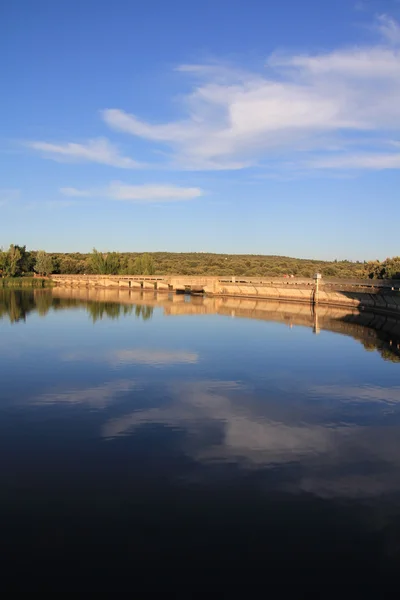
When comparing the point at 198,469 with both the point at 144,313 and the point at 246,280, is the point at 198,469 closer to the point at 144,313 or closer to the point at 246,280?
the point at 144,313

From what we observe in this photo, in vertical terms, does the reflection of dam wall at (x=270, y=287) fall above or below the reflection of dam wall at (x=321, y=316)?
above

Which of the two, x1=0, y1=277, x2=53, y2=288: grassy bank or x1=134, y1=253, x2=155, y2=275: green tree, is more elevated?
x1=134, y1=253, x2=155, y2=275: green tree

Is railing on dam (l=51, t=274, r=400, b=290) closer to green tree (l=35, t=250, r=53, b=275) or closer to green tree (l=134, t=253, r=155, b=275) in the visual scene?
green tree (l=35, t=250, r=53, b=275)

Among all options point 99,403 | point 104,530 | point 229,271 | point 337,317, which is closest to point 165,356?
point 99,403

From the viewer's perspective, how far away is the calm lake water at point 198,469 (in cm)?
641

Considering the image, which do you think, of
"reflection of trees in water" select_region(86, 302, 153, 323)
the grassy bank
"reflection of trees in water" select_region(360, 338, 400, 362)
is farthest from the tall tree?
"reflection of trees in water" select_region(360, 338, 400, 362)

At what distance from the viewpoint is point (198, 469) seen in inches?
358

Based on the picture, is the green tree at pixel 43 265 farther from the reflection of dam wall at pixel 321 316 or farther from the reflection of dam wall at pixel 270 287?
the reflection of dam wall at pixel 321 316

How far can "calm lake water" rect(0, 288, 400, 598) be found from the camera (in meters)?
6.41

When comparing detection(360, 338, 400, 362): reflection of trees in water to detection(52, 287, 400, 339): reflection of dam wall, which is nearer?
detection(360, 338, 400, 362): reflection of trees in water

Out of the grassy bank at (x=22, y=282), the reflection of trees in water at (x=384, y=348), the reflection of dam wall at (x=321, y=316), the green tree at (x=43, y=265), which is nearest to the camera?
the reflection of trees in water at (x=384, y=348)

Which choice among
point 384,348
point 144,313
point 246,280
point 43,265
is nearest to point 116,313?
point 144,313

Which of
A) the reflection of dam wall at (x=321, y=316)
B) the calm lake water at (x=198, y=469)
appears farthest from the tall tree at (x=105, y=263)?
the calm lake water at (x=198, y=469)

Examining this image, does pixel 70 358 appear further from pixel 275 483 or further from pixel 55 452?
pixel 275 483
